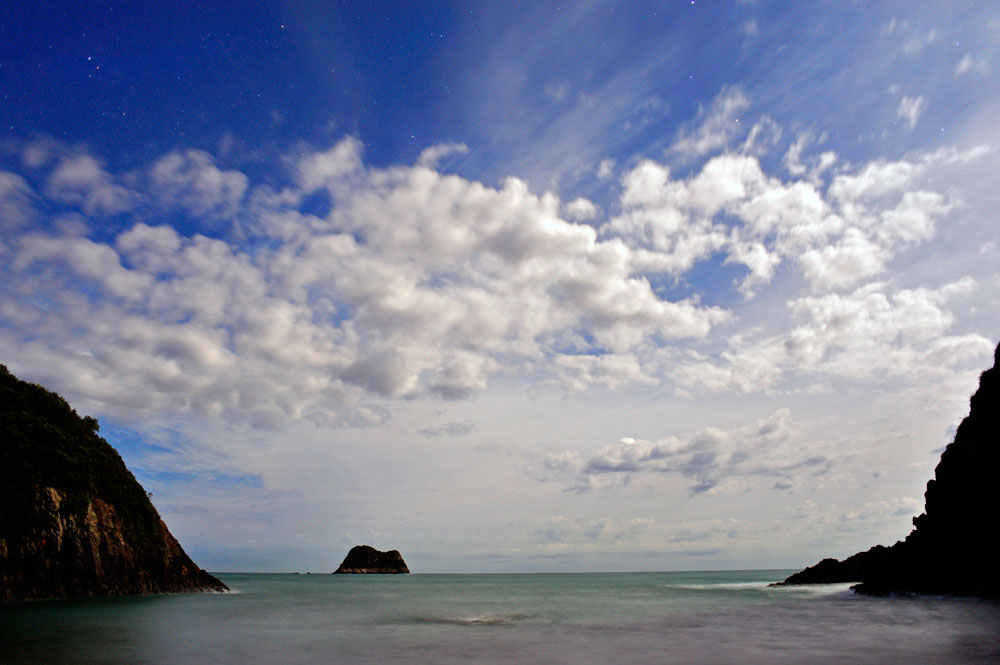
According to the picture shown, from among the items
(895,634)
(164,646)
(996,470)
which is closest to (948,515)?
(996,470)

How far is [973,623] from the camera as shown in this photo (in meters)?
29.4

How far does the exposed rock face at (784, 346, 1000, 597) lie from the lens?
145 feet

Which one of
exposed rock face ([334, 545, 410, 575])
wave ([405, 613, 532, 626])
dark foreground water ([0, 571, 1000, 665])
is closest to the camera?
dark foreground water ([0, 571, 1000, 665])

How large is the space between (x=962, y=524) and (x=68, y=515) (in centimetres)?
7273

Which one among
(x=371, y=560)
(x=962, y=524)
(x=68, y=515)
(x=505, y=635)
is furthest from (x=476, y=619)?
(x=371, y=560)

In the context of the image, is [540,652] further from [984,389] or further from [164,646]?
[984,389]

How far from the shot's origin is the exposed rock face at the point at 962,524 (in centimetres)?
4412

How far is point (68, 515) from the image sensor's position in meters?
46.9

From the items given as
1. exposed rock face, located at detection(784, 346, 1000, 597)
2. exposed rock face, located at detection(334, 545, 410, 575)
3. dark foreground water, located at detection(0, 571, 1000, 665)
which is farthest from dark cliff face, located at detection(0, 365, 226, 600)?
exposed rock face, located at detection(334, 545, 410, 575)

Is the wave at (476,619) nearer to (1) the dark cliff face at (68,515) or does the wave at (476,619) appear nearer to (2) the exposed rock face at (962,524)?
(1) the dark cliff face at (68,515)

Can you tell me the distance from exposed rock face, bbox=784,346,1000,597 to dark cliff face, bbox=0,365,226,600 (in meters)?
68.9

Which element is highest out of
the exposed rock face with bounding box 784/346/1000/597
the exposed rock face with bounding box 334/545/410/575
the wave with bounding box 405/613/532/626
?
the exposed rock face with bounding box 784/346/1000/597

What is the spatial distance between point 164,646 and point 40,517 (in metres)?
29.3

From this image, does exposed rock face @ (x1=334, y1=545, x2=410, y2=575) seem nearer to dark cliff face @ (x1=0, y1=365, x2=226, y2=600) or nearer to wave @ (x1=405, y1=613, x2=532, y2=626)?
dark cliff face @ (x1=0, y1=365, x2=226, y2=600)
